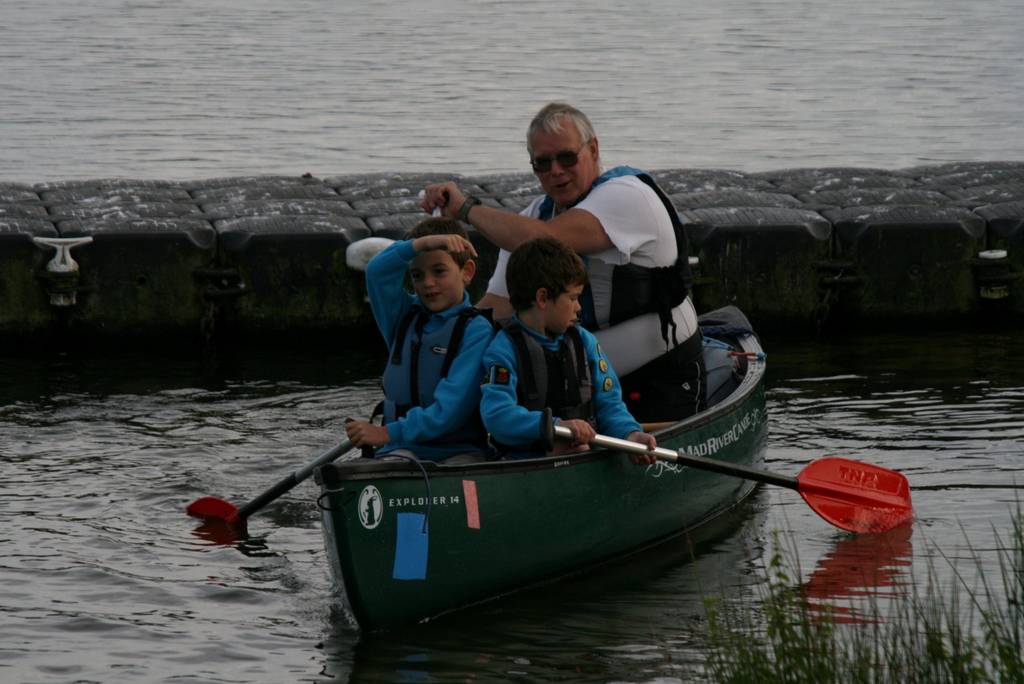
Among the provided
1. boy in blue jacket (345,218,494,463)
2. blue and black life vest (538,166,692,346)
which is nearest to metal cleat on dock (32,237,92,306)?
blue and black life vest (538,166,692,346)

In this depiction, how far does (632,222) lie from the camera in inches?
279

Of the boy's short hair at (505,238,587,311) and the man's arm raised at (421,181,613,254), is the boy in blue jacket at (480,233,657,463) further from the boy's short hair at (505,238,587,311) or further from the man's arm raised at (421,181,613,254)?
the man's arm raised at (421,181,613,254)

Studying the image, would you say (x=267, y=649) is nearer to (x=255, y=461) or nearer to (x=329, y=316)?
(x=255, y=461)

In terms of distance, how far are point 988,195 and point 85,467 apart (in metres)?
6.88

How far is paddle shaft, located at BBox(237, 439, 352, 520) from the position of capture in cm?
723

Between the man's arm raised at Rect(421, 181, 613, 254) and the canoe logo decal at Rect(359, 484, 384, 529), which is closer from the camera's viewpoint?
the canoe logo decal at Rect(359, 484, 384, 529)

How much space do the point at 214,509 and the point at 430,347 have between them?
1704 mm

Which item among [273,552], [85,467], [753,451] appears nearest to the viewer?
[273,552]

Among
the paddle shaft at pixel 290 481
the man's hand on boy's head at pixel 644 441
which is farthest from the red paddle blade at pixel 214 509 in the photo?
the man's hand on boy's head at pixel 644 441

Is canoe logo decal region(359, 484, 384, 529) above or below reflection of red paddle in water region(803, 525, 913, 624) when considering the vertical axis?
above

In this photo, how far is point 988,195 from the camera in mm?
12656

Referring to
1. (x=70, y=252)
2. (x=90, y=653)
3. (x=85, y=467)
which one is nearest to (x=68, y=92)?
(x=70, y=252)

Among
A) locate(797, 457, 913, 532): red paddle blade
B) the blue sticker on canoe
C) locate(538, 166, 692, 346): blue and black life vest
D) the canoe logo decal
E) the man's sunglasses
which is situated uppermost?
the man's sunglasses

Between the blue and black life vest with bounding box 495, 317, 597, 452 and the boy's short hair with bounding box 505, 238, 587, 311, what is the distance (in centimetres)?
15
